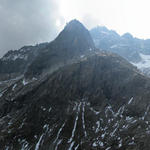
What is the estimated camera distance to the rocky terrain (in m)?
78.9

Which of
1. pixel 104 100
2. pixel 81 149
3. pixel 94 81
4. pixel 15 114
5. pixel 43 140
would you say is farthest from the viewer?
pixel 94 81

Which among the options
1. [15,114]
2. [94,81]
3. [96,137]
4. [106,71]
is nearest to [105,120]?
[96,137]

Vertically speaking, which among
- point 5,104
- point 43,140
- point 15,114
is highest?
point 5,104

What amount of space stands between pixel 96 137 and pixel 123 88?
134 feet

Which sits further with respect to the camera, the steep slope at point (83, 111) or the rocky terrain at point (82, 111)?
the steep slope at point (83, 111)

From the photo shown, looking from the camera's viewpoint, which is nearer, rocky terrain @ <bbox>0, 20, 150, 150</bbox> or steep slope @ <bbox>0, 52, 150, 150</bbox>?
rocky terrain @ <bbox>0, 20, 150, 150</bbox>

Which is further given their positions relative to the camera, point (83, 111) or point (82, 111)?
point (82, 111)

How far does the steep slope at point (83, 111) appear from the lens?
→ 7899cm

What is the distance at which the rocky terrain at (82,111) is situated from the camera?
78.9 meters

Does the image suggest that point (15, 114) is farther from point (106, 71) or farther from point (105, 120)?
point (106, 71)

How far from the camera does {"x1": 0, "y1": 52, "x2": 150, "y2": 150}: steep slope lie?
78988 millimetres

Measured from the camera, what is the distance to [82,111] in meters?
103

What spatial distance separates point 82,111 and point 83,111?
555 millimetres

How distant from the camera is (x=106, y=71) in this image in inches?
5192
